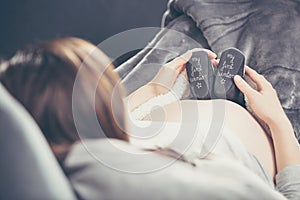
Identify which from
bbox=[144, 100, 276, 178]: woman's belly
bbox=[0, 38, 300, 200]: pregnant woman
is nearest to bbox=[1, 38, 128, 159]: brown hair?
bbox=[0, 38, 300, 200]: pregnant woman

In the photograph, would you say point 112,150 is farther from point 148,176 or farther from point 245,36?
point 245,36

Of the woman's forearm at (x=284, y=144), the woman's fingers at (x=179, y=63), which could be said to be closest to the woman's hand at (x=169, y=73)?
the woman's fingers at (x=179, y=63)

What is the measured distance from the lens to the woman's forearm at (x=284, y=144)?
2.65 ft

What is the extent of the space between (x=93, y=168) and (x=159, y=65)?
1.15ft

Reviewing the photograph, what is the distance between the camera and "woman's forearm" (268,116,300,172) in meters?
0.81

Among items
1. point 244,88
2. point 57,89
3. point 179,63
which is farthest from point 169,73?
point 57,89

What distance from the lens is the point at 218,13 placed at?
1060 mm

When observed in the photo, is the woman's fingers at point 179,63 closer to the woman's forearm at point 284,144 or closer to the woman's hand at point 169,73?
the woman's hand at point 169,73

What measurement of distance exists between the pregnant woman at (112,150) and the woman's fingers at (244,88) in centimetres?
9

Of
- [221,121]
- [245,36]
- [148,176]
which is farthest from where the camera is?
[245,36]

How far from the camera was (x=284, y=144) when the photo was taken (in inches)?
32.4

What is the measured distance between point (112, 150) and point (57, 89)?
0.12 meters

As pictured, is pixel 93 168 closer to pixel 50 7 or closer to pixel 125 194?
pixel 125 194

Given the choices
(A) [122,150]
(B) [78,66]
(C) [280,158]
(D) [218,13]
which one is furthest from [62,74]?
(D) [218,13]
